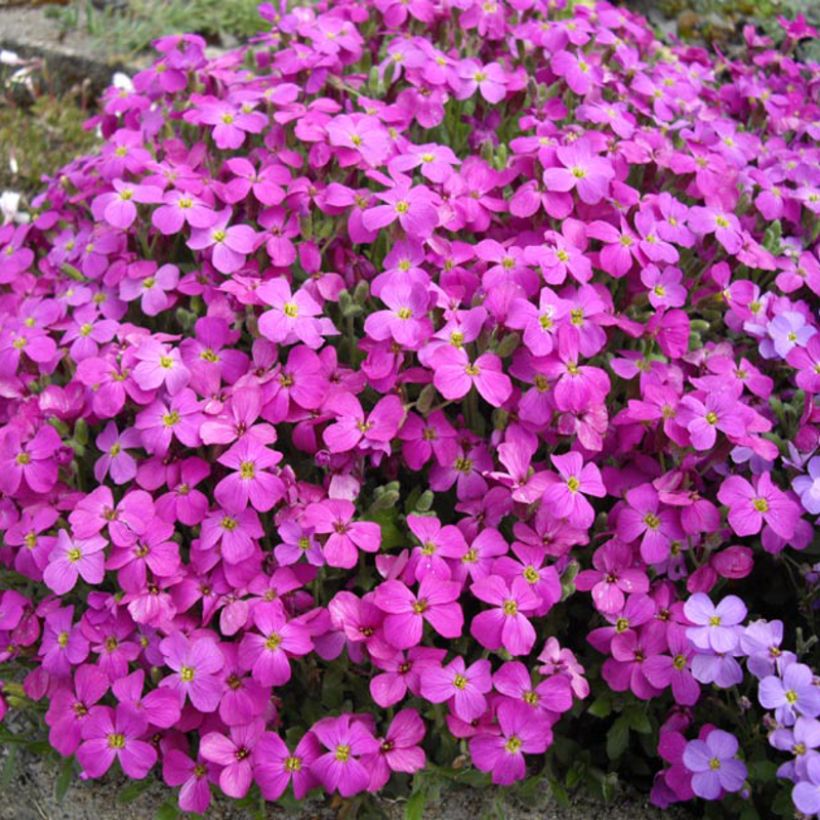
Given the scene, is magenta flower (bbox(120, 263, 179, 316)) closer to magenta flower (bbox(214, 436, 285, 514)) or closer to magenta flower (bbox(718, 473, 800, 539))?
magenta flower (bbox(214, 436, 285, 514))

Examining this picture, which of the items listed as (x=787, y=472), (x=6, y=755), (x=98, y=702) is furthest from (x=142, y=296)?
(x=787, y=472)

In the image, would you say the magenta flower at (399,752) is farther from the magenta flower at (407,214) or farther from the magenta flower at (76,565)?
the magenta flower at (407,214)

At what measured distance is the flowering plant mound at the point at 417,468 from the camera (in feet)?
6.57

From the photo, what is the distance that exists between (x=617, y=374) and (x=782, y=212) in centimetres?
73

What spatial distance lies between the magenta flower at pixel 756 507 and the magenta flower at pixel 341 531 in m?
0.70

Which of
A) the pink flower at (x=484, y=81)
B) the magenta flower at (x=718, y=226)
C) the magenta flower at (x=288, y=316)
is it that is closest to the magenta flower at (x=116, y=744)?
the magenta flower at (x=288, y=316)

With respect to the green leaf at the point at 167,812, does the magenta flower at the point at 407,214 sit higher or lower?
higher

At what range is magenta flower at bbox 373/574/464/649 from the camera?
1.94m

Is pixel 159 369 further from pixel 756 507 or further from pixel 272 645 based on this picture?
pixel 756 507

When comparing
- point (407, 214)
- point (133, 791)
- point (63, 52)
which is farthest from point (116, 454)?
point (63, 52)

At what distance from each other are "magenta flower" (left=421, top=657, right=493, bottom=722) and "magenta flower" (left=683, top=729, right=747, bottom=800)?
42cm

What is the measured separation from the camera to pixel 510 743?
1.98m

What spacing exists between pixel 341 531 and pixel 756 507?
0.82m

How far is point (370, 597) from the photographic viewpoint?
2006mm
